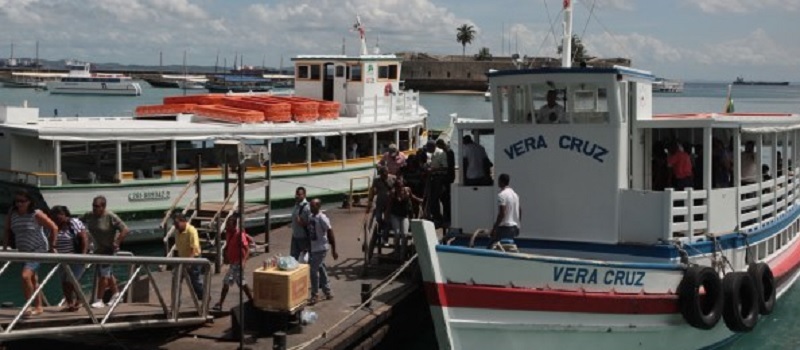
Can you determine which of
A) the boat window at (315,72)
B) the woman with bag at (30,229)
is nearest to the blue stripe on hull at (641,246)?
the woman with bag at (30,229)

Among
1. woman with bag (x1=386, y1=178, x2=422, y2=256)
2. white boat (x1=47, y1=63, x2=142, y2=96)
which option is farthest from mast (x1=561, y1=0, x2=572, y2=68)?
white boat (x1=47, y1=63, x2=142, y2=96)

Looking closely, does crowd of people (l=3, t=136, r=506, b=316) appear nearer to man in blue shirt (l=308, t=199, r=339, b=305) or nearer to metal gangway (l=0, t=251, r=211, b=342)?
man in blue shirt (l=308, t=199, r=339, b=305)

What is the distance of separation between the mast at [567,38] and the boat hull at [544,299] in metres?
3.31

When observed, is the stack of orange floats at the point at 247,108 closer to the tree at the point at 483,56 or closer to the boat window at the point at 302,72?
the boat window at the point at 302,72

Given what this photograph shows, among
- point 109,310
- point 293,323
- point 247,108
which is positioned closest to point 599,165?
point 293,323

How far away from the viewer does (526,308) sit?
11.3 meters

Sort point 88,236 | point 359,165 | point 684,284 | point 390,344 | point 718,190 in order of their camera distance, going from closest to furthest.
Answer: point 88,236 < point 684,284 < point 718,190 < point 390,344 < point 359,165

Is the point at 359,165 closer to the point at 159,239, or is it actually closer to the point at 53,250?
the point at 159,239

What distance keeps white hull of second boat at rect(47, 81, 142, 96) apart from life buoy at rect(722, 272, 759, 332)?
10720 centimetres

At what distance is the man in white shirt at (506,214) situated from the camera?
12109mm

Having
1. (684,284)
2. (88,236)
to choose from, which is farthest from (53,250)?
(684,284)

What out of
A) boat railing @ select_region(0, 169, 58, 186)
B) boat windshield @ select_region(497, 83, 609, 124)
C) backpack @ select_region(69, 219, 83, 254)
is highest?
boat windshield @ select_region(497, 83, 609, 124)

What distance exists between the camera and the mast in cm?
1384

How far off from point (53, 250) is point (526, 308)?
5.83 m
